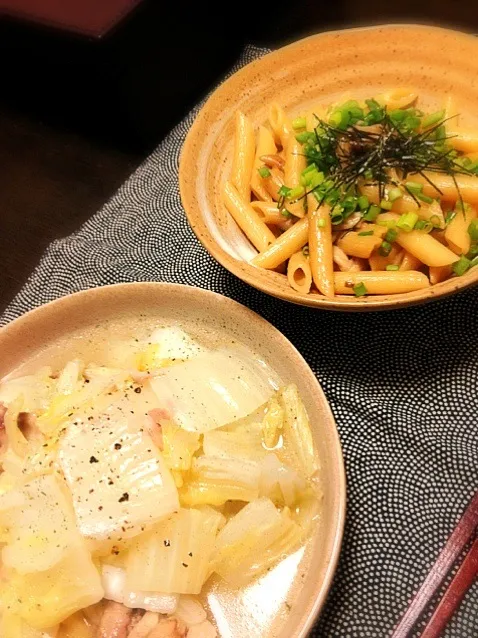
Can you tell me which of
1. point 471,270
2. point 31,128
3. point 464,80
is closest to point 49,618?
point 471,270

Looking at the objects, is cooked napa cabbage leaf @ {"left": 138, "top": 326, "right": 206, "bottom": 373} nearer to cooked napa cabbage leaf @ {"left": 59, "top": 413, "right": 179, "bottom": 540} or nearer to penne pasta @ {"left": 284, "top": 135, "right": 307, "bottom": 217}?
cooked napa cabbage leaf @ {"left": 59, "top": 413, "right": 179, "bottom": 540}

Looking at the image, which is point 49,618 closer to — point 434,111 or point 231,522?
point 231,522

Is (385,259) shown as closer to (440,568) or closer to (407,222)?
(407,222)

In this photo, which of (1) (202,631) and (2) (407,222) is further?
(2) (407,222)

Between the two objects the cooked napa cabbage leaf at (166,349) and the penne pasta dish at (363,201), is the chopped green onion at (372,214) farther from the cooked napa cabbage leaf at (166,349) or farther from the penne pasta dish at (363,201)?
the cooked napa cabbage leaf at (166,349)

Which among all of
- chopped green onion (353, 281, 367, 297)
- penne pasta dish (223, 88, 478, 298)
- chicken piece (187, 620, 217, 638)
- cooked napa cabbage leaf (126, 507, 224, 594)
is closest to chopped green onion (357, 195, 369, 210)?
penne pasta dish (223, 88, 478, 298)

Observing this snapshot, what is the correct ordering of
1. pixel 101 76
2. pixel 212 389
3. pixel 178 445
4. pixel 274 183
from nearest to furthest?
pixel 178 445, pixel 212 389, pixel 274 183, pixel 101 76

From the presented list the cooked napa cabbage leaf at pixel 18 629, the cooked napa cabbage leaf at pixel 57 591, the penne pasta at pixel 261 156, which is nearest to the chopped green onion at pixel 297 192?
the penne pasta at pixel 261 156

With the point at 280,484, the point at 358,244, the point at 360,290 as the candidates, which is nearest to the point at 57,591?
the point at 280,484

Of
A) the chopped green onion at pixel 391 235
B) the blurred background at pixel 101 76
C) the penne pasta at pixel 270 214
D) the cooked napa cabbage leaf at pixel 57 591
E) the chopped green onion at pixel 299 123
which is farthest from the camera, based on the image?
the blurred background at pixel 101 76
